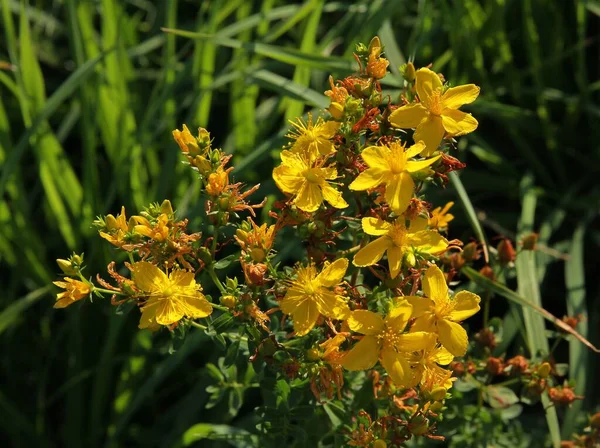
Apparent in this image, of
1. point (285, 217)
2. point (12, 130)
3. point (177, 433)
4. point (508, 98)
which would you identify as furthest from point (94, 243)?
point (508, 98)

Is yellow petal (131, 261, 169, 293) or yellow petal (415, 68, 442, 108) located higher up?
yellow petal (415, 68, 442, 108)

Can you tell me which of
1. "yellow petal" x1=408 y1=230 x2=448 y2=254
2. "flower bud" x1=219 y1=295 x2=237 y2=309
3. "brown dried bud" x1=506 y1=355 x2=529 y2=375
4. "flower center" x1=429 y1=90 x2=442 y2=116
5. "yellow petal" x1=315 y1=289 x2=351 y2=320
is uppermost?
"flower center" x1=429 y1=90 x2=442 y2=116

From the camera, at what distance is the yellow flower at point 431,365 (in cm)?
111

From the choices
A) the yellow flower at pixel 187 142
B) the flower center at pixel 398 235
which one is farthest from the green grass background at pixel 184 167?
the flower center at pixel 398 235

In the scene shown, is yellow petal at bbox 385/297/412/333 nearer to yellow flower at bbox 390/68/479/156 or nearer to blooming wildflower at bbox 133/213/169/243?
yellow flower at bbox 390/68/479/156

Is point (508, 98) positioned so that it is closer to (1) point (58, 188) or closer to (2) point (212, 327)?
(1) point (58, 188)

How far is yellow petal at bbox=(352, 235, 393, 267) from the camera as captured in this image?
113 cm

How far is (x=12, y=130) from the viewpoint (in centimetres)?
264

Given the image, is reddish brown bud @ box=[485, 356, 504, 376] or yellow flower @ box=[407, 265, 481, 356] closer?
yellow flower @ box=[407, 265, 481, 356]

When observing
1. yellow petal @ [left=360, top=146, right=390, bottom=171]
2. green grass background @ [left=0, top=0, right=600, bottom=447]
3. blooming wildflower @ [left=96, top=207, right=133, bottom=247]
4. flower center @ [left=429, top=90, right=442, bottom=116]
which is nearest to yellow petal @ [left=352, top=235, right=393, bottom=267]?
yellow petal @ [left=360, top=146, right=390, bottom=171]

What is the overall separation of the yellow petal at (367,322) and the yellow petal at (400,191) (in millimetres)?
158

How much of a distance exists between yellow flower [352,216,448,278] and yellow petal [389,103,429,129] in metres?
0.15

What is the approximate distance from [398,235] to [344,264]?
93 mm

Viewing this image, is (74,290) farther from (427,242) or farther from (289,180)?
(427,242)
